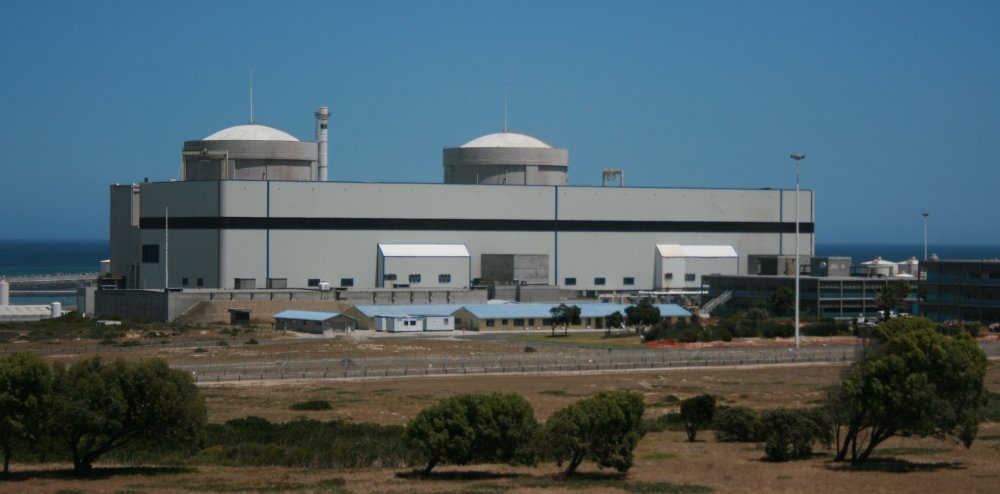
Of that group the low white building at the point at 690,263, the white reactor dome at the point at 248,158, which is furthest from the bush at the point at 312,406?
the low white building at the point at 690,263

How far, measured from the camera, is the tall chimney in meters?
113

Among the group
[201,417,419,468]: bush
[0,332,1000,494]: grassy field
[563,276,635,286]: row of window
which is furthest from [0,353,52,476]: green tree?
[563,276,635,286]: row of window

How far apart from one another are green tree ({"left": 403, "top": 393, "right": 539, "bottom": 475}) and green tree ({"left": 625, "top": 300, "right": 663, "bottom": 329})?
49960 millimetres

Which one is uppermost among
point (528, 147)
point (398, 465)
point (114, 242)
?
point (528, 147)

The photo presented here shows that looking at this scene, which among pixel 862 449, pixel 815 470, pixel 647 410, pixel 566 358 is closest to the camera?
pixel 815 470

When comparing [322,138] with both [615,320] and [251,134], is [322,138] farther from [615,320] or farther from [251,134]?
[615,320]

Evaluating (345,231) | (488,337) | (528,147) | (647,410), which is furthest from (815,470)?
(528,147)

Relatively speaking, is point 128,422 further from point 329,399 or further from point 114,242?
point 114,242

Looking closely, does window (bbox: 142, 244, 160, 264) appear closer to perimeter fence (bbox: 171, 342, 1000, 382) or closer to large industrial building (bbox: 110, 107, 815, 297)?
large industrial building (bbox: 110, 107, 815, 297)

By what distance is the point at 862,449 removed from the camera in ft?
137

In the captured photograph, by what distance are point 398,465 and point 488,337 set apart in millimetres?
46829

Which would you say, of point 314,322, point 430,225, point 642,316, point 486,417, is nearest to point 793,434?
point 486,417

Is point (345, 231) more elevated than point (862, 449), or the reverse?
point (345, 231)

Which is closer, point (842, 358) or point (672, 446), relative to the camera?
point (672, 446)
